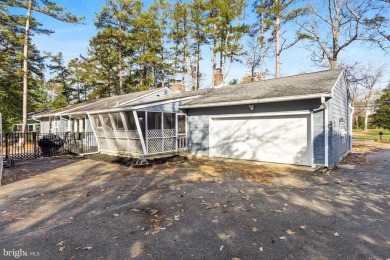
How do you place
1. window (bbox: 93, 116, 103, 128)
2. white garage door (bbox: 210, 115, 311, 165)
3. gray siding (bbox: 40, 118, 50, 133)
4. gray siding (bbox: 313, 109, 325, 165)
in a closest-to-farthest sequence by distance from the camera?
gray siding (bbox: 313, 109, 325, 165), white garage door (bbox: 210, 115, 311, 165), window (bbox: 93, 116, 103, 128), gray siding (bbox: 40, 118, 50, 133)

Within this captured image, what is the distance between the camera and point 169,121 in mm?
12812

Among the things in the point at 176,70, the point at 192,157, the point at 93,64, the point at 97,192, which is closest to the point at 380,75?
the point at 176,70

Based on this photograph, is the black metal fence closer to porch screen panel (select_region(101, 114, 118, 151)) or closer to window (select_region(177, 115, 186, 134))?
porch screen panel (select_region(101, 114, 118, 151))

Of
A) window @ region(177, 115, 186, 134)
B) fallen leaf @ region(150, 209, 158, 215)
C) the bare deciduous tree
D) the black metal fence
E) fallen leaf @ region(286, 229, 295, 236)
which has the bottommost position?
fallen leaf @ region(286, 229, 295, 236)

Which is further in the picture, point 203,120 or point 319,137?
point 203,120

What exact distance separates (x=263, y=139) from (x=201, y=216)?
6561 millimetres

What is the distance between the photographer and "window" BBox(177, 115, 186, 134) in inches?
522

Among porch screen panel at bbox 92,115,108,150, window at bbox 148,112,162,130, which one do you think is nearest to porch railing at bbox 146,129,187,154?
window at bbox 148,112,162,130

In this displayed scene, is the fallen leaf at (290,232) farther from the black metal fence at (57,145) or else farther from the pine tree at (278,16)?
the pine tree at (278,16)

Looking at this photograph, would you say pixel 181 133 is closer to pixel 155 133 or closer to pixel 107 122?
pixel 155 133

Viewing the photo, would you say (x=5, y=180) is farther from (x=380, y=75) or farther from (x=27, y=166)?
(x=380, y=75)

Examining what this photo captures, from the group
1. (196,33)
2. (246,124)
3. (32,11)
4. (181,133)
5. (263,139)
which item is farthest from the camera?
(196,33)

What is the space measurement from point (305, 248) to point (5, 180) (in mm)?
9147

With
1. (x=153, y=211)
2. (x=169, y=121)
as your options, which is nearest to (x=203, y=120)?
(x=169, y=121)
